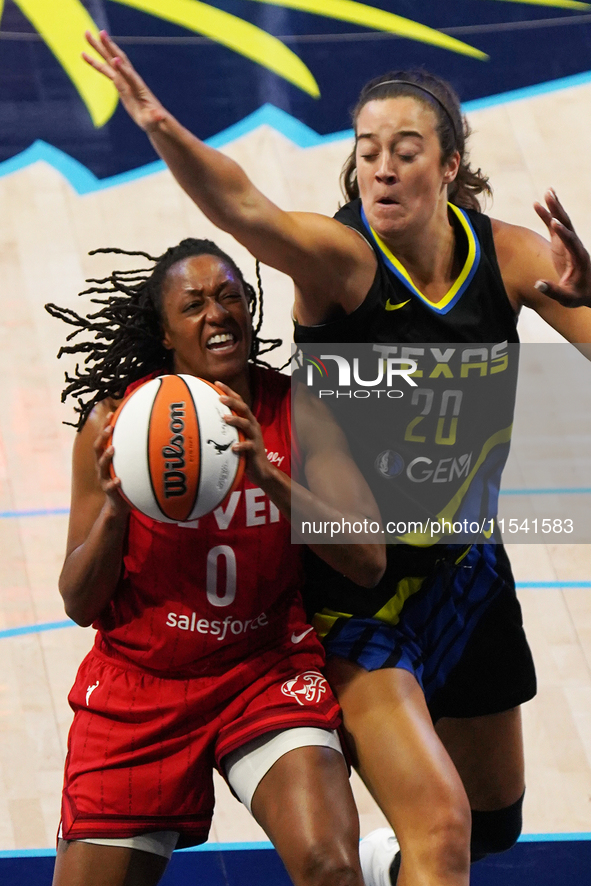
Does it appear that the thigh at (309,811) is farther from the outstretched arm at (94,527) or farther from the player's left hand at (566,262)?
the player's left hand at (566,262)

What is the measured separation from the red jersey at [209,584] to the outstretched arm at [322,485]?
0.24 feet

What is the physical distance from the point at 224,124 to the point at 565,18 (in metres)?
1.90

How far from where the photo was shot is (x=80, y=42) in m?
5.80

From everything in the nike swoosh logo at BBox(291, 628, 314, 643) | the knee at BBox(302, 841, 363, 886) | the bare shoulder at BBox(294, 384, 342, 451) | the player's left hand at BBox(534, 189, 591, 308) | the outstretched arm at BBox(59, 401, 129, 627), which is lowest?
the knee at BBox(302, 841, 363, 886)

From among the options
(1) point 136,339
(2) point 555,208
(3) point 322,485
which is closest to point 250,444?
(3) point 322,485

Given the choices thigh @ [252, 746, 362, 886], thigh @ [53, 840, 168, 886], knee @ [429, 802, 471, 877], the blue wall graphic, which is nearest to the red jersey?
thigh @ [252, 746, 362, 886]

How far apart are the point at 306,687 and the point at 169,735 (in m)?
0.30

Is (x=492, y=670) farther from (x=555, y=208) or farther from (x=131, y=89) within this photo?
(x=131, y=89)

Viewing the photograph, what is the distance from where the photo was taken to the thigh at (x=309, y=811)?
7.07 feet

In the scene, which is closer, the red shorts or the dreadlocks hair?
the red shorts

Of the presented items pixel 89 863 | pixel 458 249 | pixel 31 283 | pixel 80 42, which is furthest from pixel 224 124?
pixel 89 863

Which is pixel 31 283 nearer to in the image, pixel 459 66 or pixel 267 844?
pixel 459 66

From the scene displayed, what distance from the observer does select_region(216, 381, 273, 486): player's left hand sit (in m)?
2.15

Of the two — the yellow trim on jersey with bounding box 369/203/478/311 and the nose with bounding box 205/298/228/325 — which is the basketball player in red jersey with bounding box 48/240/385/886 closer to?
the nose with bounding box 205/298/228/325
